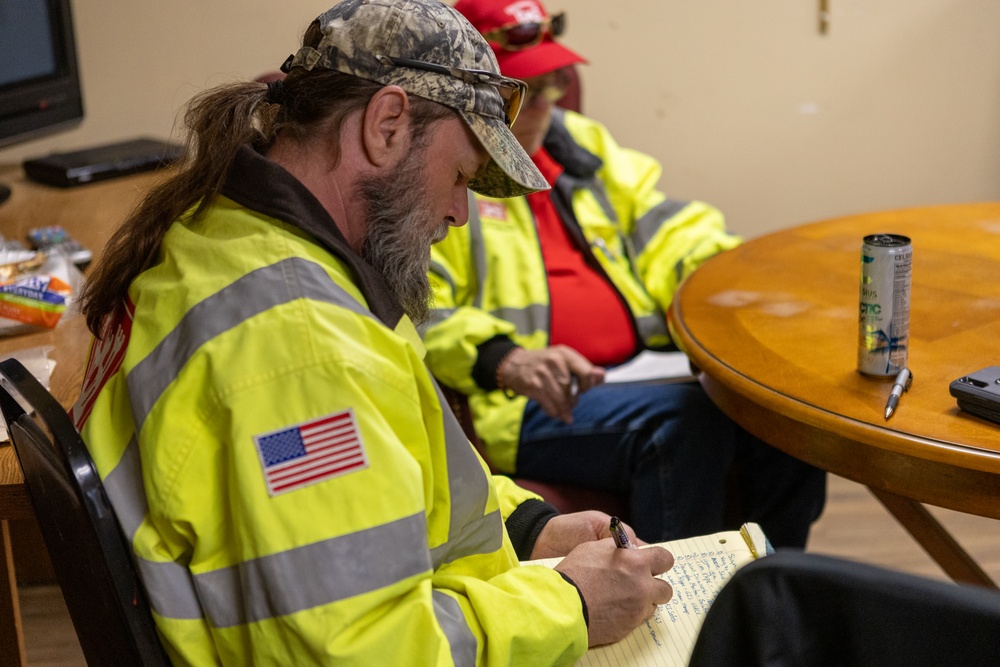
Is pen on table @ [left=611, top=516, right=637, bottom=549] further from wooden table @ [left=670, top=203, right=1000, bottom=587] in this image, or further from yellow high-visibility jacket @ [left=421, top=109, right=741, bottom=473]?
yellow high-visibility jacket @ [left=421, top=109, right=741, bottom=473]

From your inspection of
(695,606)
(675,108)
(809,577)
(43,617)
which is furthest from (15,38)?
(809,577)

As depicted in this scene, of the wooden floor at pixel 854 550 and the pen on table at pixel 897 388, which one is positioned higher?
the pen on table at pixel 897 388

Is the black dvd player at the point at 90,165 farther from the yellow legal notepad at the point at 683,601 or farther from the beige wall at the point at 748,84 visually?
the yellow legal notepad at the point at 683,601

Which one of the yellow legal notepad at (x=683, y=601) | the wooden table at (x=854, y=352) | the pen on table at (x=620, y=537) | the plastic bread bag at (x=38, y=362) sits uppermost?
the wooden table at (x=854, y=352)

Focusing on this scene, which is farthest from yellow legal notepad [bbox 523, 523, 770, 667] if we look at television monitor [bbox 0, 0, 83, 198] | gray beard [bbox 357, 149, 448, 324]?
television monitor [bbox 0, 0, 83, 198]

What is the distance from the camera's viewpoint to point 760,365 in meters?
1.46

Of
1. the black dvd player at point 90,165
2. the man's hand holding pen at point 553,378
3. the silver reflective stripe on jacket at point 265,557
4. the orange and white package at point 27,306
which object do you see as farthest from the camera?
the black dvd player at point 90,165

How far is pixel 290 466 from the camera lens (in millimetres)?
875

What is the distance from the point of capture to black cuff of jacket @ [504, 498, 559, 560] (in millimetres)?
Result: 1326

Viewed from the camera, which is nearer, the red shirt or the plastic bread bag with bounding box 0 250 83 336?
the plastic bread bag with bounding box 0 250 83 336

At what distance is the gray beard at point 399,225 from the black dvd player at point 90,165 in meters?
1.63

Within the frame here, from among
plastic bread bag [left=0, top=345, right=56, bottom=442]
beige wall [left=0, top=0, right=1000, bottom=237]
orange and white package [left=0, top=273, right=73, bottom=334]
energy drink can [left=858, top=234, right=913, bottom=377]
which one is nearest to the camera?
energy drink can [left=858, top=234, right=913, bottom=377]

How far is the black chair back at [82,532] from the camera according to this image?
900 millimetres

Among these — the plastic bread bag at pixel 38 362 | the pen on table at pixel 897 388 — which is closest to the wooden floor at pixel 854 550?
the plastic bread bag at pixel 38 362
